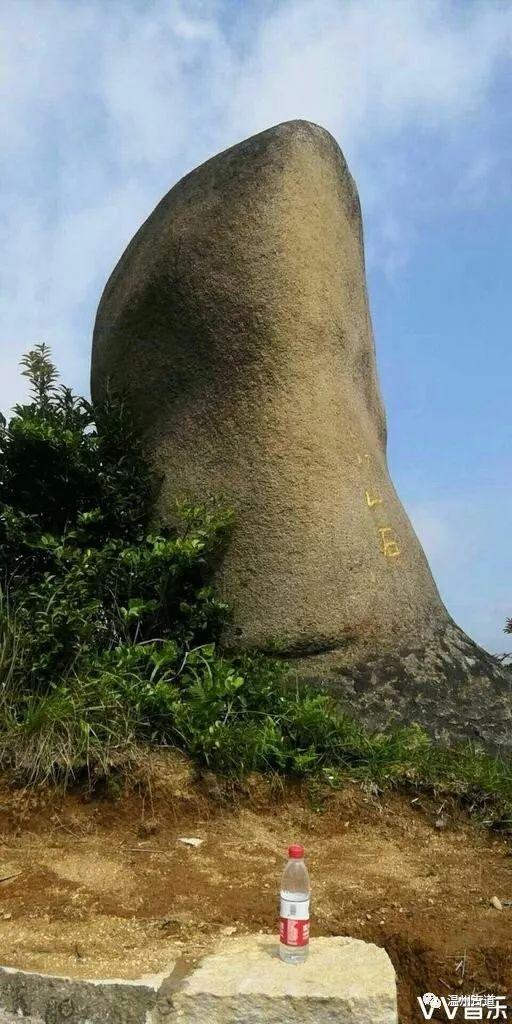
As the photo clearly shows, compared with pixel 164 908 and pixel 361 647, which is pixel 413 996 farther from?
pixel 361 647

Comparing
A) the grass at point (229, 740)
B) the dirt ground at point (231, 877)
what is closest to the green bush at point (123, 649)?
the grass at point (229, 740)

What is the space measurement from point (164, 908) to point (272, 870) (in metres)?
0.55

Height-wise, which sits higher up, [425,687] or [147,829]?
[425,687]

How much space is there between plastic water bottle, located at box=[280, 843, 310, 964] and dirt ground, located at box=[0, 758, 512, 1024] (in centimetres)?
32

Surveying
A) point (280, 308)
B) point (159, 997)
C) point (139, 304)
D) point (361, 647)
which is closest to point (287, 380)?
point (280, 308)

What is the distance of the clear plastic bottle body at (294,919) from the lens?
2814 millimetres

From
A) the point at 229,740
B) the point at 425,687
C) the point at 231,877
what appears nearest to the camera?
the point at 231,877

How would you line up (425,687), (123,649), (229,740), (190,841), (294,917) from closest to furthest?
(294,917) < (190,841) < (229,740) < (123,649) < (425,687)

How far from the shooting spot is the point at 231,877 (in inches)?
146

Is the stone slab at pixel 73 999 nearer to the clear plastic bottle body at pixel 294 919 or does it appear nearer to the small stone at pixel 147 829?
the clear plastic bottle body at pixel 294 919

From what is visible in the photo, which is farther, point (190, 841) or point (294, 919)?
point (190, 841)

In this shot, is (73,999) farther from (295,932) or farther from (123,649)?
(123,649)

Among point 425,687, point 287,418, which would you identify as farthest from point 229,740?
point 287,418

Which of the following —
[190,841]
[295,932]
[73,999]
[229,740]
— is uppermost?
[229,740]
